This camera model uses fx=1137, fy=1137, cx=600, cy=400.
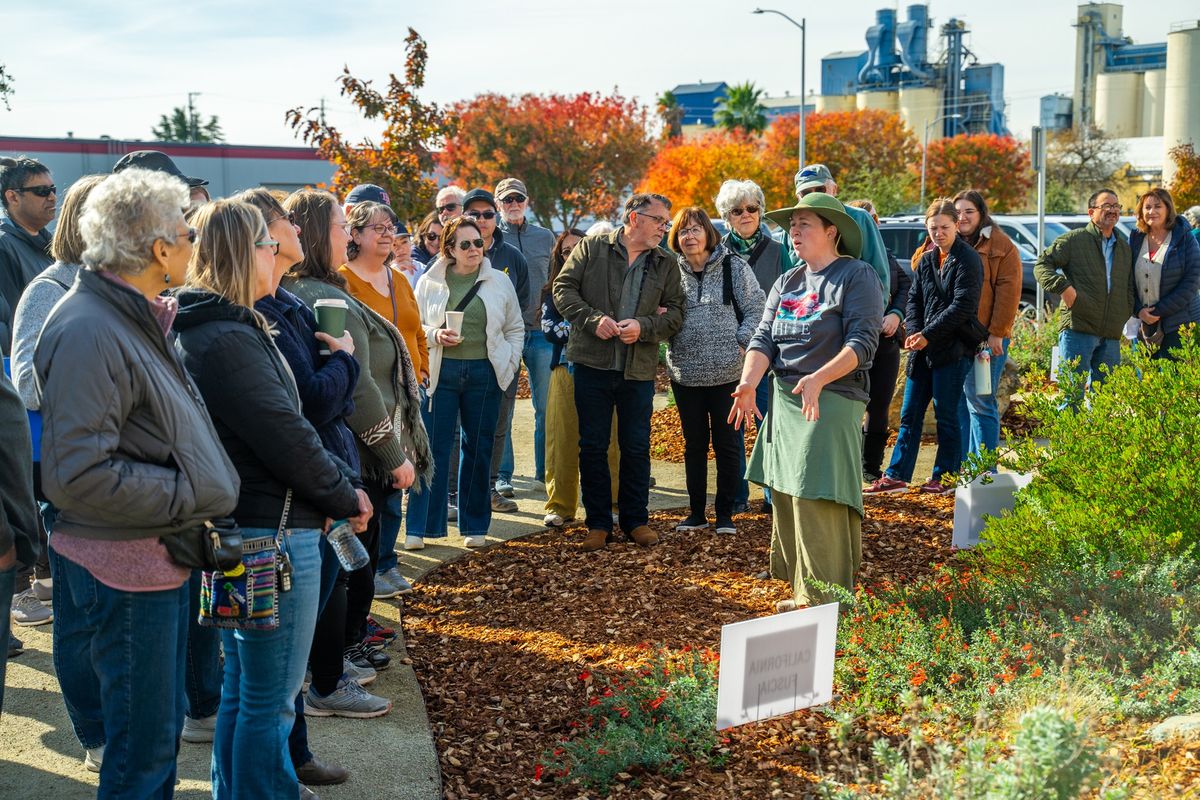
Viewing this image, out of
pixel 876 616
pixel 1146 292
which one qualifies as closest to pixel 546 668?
pixel 876 616

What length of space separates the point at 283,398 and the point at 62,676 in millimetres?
1564

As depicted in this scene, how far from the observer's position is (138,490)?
268cm

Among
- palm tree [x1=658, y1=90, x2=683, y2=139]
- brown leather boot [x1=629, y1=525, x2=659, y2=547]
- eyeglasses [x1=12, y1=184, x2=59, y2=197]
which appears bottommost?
brown leather boot [x1=629, y1=525, x2=659, y2=547]

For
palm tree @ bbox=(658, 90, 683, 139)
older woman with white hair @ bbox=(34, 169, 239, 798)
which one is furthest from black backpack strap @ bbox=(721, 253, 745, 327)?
palm tree @ bbox=(658, 90, 683, 139)

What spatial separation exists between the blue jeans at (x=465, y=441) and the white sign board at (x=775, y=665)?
3174 millimetres

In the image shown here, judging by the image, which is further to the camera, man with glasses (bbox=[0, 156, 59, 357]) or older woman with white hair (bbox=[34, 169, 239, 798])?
man with glasses (bbox=[0, 156, 59, 357])

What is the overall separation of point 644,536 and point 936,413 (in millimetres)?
2445

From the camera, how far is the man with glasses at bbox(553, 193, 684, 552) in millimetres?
6516

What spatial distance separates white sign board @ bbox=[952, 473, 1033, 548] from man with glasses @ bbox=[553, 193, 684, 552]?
5.63ft

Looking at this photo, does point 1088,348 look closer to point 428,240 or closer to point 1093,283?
point 1093,283

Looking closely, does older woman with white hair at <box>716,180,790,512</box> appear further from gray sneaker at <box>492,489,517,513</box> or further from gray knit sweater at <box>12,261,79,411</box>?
gray knit sweater at <box>12,261,79,411</box>

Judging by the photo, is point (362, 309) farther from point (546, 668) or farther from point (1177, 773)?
point (1177, 773)

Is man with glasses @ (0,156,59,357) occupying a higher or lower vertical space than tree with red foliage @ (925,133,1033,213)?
lower

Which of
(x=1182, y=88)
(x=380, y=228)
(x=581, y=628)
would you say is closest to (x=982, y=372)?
(x=581, y=628)
